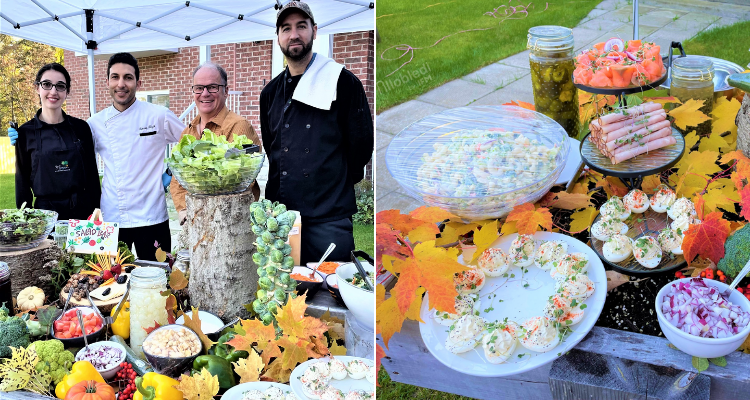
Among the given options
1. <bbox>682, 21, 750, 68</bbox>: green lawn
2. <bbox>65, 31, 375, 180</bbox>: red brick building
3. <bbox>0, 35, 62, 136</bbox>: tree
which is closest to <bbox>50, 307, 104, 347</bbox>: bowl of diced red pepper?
<bbox>682, 21, 750, 68</bbox>: green lawn

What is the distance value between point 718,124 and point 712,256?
2.29 ft

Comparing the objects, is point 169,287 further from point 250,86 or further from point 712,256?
point 250,86

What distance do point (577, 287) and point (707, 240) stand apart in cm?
35

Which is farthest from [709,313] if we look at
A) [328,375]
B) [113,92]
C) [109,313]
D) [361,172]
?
[113,92]

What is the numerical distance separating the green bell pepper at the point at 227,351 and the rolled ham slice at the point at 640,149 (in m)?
1.04

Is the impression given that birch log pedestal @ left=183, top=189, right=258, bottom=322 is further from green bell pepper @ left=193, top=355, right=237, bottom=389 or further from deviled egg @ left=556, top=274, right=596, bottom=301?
deviled egg @ left=556, top=274, right=596, bottom=301

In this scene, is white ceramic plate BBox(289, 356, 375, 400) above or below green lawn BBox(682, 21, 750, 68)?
below

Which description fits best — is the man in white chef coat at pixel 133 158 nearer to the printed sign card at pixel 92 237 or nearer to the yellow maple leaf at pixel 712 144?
the printed sign card at pixel 92 237

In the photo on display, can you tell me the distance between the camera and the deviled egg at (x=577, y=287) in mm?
1248

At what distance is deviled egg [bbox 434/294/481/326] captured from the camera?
128 centimetres

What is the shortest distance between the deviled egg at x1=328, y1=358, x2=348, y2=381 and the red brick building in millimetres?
4809

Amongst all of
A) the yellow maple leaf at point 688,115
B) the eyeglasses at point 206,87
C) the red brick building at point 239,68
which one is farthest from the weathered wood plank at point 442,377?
the red brick building at point 239,68

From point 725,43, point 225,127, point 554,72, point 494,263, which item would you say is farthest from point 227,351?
point 725,43

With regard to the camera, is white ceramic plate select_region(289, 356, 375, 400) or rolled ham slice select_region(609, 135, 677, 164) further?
rolled ham slice select_region(609, 135, 677, 164)
